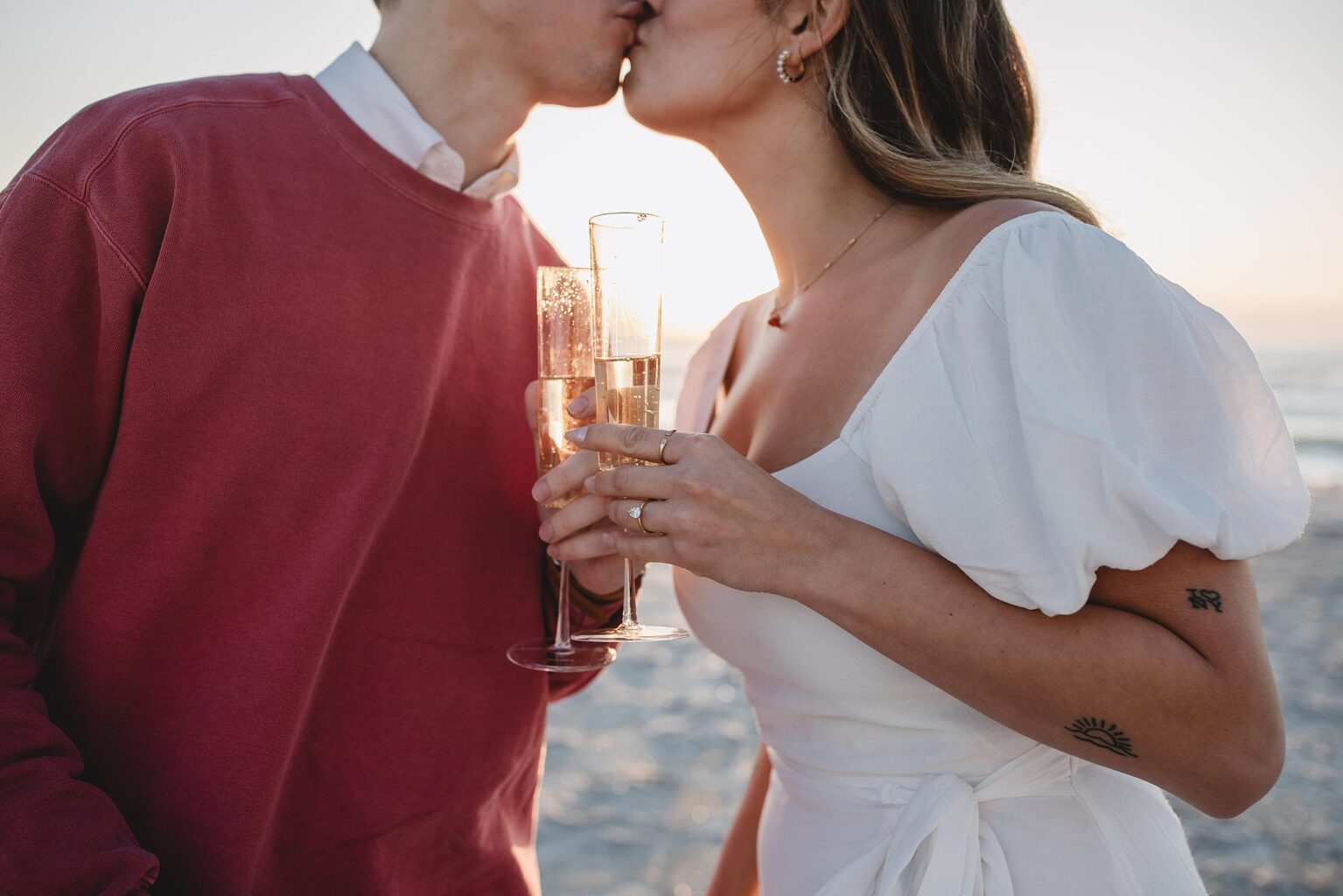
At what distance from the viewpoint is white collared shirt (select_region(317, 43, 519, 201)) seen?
257cm

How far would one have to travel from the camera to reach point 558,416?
2.40m

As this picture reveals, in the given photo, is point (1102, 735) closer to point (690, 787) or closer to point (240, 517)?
point (240, 517)

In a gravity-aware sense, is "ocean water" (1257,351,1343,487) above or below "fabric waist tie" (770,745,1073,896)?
below

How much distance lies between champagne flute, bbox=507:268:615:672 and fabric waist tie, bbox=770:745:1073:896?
0.76 m

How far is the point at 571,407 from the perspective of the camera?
235 centimetres

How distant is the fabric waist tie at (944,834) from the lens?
203 centimetres

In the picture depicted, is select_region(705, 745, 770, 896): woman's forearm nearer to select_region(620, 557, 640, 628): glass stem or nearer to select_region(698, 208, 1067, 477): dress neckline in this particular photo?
select_region(620, 557, 640, 628): glass stem

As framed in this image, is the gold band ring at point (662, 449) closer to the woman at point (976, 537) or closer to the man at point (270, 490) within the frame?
the woman at point (976, 537)

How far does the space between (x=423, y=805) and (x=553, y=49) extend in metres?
2.05

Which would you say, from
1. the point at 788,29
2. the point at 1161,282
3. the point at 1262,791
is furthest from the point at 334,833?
the point at 788,29

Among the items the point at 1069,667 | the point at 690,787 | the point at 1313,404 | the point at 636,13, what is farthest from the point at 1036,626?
the point at 1313,404

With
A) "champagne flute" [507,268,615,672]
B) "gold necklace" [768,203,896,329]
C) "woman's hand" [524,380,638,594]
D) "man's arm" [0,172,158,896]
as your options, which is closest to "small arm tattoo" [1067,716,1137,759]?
"woman's hand" [524,380,638,594]

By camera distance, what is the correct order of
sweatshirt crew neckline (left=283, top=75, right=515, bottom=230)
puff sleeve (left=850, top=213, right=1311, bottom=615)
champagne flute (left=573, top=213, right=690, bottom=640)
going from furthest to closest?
sweatshirt crew neckline (left=283, top=75, right=515, bottom=230) → champagne flute (left=573, top=213, right=690, bottom=640) → puff sleeve (left=850, top=213, right=1311, bottom=615)

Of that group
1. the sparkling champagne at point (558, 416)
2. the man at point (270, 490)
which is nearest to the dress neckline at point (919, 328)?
the sparkling champagne at point (558, 416)
